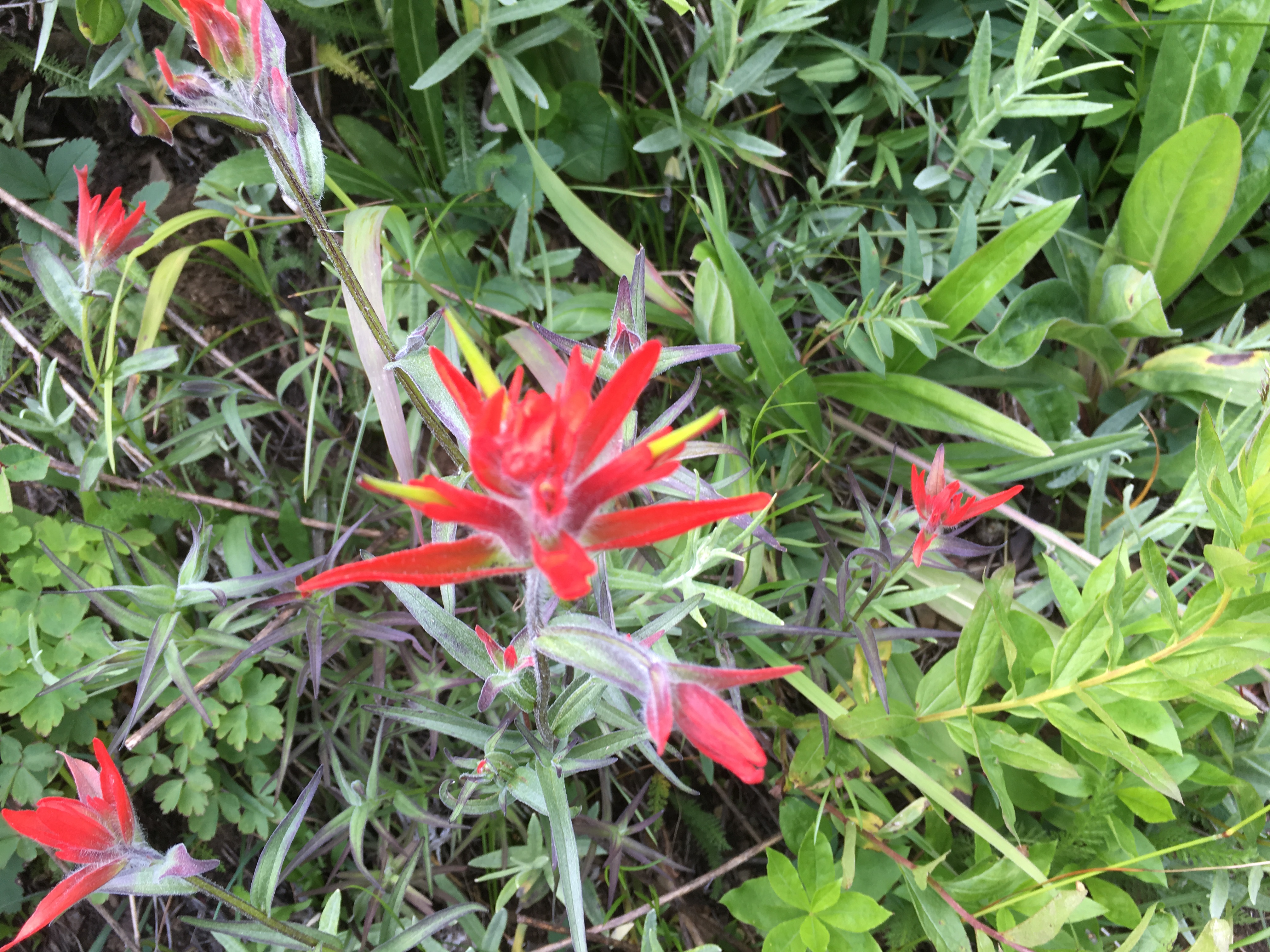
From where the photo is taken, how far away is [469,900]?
1.54 metres

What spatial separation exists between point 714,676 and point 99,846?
78 centimetres

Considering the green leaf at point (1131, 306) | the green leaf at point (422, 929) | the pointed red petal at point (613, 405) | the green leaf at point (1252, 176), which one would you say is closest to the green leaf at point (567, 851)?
the green leaf at point (422, 929)

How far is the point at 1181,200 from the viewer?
65.9 inches

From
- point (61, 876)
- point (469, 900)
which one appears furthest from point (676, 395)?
point (61, 876)

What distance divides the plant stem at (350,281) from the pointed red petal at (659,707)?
1.58 feet

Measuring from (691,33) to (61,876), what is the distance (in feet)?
6.95

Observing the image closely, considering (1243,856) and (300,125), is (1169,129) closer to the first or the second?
(1243,856)

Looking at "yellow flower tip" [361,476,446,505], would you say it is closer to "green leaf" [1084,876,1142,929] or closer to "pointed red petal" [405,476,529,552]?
"pointed red petal" [405,476,529,552]

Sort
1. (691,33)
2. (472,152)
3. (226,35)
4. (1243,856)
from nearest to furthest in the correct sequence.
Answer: (226,35)
(1243,856)
(472,152)
(691,33)

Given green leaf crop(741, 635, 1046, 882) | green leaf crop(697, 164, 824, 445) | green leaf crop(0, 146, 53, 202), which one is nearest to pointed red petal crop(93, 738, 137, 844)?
green leaf crop(741, 635, 1046, 882)

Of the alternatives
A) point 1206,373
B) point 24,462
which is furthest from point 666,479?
point 1206,373

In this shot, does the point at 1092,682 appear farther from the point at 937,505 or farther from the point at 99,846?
the point at 99,846

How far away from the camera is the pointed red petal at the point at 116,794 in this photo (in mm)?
911

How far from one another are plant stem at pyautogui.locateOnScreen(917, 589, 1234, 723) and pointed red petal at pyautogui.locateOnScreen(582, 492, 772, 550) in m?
0.87
